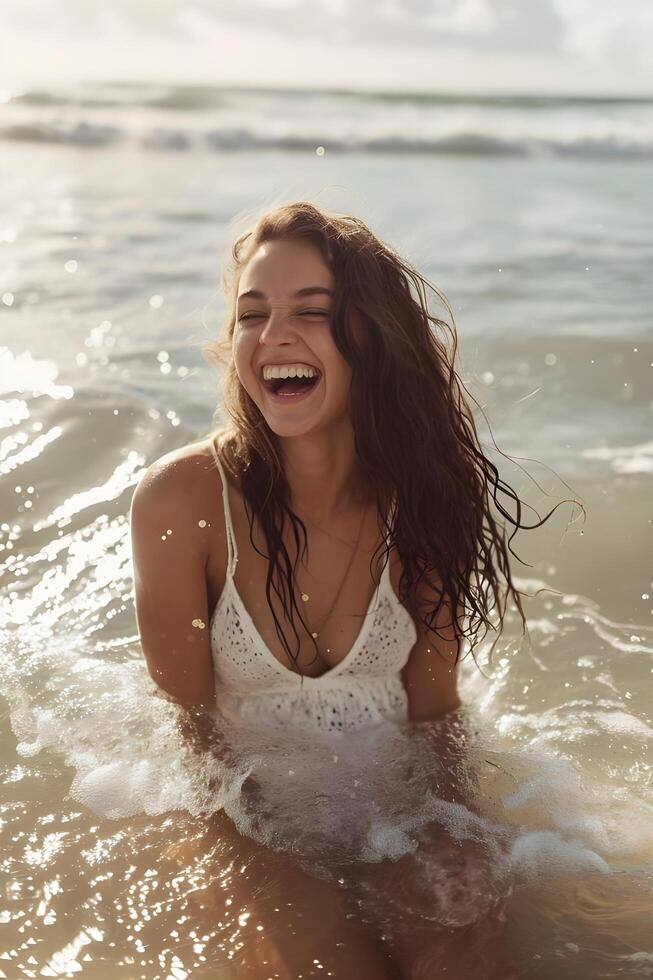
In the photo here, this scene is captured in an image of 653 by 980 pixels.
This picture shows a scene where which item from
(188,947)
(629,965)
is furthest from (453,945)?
(188,947)

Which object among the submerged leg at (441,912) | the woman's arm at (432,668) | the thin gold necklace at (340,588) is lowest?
the submerged leg at (441,912)

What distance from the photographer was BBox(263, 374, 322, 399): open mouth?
3.14 m

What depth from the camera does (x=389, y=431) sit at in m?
3.32

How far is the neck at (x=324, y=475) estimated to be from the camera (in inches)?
132

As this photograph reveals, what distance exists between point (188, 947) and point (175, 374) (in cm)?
406

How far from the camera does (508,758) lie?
3699mm

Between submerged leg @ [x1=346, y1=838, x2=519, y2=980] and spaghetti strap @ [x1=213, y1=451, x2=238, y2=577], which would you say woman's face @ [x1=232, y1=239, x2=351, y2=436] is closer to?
spaghetti strap @ [x1=213, y1=451, x2=238, y2=577]

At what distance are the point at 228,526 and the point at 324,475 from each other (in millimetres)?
329

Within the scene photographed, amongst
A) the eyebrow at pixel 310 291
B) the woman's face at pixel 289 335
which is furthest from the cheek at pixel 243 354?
the eyebrow at pixel 310 291

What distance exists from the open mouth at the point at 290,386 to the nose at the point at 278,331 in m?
0.13

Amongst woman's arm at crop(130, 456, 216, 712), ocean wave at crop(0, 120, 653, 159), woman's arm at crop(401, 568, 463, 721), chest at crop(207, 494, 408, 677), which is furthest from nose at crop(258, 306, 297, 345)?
ocean wave at crop(0, 120, 653, 159)

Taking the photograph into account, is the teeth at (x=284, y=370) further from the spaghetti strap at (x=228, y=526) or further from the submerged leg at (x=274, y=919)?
the submerged leg at (x=274, y=919)

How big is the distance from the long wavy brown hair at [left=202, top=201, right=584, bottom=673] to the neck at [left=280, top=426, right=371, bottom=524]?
0.04 meters

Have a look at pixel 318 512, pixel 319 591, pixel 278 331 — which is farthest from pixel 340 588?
pixel 278 331
